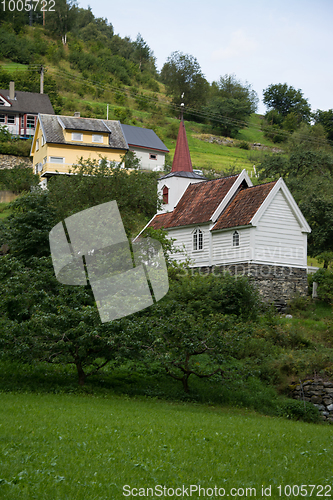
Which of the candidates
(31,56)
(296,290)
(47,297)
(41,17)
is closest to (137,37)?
(41,17)

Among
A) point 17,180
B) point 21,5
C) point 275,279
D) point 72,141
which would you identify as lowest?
point 275,279

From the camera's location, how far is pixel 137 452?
9234 millimetres

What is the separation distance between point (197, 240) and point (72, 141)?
956 inches

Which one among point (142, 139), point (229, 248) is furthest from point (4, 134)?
point (229, 248)

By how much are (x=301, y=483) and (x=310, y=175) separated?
48319 millimetres

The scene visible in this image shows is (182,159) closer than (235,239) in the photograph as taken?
No

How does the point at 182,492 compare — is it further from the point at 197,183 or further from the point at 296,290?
the point at 197,183

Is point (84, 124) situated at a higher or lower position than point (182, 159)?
higher

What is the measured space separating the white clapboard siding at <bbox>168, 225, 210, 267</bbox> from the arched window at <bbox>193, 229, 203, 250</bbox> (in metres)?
0.22

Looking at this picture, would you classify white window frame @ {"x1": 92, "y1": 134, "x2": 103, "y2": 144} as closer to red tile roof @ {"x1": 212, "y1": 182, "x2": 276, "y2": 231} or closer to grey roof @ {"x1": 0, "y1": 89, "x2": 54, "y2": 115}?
grey roof @ {"x1": 0, "y1": 89, "x2": 54, "y2": 115}

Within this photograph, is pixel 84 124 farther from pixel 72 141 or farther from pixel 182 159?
pixel 182 159

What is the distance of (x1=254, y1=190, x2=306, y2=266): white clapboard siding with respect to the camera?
31.3m

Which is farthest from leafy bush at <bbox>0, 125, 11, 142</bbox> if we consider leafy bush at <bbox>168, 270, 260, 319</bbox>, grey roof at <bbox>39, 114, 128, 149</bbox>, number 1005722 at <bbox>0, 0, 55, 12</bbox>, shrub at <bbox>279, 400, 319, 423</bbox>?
number 1005722 at <bbox>0, 0, 55, 12</bbox>

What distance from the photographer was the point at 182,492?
24.0 ft
